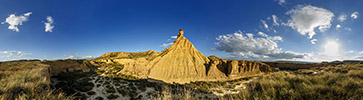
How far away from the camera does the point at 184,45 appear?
42.2 meters

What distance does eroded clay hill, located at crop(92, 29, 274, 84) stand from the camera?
33906 mm

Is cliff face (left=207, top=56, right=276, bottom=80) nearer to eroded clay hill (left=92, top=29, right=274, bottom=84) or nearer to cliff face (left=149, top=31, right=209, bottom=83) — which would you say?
eroded clay hill (left=92, top=29, right=274, bottom=84)

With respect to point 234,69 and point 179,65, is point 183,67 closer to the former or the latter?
point 179,65

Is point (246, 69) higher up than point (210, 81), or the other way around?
point (246, 69)

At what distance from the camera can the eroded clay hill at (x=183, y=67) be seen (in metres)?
33.9

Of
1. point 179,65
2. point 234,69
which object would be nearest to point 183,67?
point 179,65

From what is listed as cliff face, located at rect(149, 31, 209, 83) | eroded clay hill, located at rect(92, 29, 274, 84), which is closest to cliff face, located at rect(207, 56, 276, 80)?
eroded clay hill, located at rect(92, 29, 274, 84)

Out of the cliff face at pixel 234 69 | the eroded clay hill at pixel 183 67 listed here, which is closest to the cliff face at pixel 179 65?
the eroded clay hill at pixel 183 67

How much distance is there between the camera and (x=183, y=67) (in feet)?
121

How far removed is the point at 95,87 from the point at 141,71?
610 inches

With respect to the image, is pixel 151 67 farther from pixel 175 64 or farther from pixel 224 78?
pixel 224 78

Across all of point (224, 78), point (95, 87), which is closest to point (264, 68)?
point (224, 78)

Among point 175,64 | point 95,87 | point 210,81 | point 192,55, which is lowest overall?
point 210,81

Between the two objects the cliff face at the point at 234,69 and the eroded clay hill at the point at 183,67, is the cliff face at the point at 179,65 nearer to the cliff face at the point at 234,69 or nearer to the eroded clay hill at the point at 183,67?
the eroded clay hill at the point at 183,67
